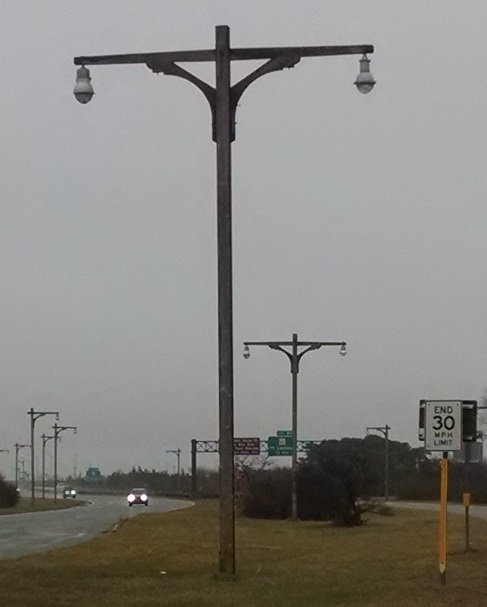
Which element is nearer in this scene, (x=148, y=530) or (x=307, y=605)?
(x=307, y=605)

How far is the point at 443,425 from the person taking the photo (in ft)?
56.2

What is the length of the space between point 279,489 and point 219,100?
39.2 meters

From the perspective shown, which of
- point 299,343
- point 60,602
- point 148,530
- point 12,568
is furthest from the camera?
point 299,343

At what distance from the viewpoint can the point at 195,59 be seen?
1791cm

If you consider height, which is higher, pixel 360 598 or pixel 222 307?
pixel 222 307

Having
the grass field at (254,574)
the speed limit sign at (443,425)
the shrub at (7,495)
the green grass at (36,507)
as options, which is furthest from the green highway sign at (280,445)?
the speed limit sign at (443,425)

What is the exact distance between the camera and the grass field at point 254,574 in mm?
15609

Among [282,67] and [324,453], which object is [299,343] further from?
[282,67]

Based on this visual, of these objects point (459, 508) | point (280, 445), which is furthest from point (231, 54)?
point (280, 445)

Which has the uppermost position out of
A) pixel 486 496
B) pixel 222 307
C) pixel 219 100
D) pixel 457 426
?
pixel 219 100

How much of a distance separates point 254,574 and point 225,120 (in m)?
6.57

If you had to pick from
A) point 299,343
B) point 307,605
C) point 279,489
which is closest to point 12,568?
point 307,605

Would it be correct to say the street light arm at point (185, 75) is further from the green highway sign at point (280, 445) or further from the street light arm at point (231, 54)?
the green highway sign at point (280, 445)

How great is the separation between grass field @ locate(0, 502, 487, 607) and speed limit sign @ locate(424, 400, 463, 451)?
6.03ft
